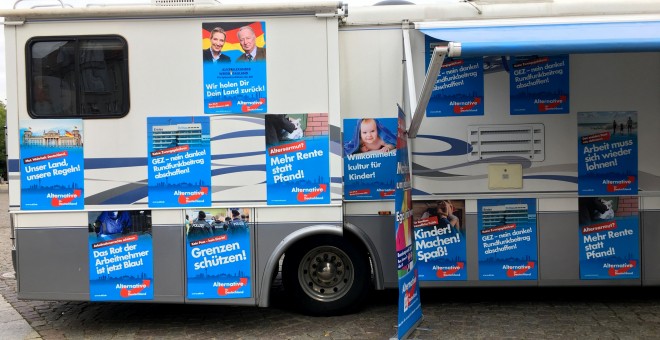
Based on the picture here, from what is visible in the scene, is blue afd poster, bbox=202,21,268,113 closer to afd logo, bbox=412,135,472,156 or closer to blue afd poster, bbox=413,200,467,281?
afd logo, bbox=412,135,472,156

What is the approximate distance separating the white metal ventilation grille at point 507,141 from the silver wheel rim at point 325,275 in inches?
65.2

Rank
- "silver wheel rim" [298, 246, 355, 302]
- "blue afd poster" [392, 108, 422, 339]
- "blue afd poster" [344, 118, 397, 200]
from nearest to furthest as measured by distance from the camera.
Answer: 1. "blue afd poster" [392, 108, 422, 339]
2. "blue afd poster" [344, 118, 397, 200]
3. "silver wheel rim" [298, 246, 355, 302]

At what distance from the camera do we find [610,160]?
5871 mm

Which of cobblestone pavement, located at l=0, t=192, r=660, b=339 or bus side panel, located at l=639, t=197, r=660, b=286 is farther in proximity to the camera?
bus side panel, located at l=639, t=197, r=660, b=286

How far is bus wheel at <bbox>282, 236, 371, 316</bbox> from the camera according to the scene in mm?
5926

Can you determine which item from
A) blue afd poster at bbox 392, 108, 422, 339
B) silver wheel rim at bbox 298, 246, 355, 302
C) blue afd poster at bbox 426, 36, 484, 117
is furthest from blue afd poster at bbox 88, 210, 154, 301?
blue afd poster at bbox 426, 36, 484, 117

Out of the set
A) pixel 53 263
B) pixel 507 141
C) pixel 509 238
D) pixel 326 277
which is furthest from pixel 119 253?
pixel 507 141

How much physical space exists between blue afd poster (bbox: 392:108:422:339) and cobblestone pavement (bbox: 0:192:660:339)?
0.32 m

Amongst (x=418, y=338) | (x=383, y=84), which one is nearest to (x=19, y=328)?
(x=418, y=338)

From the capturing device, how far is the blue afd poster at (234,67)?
18.5 ft

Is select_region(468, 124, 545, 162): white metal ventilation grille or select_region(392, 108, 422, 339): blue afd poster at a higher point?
select_region(468, 124, 545, 162): white metal ventilation grille

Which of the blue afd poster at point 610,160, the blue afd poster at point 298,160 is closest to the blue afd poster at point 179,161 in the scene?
the blue afd poster at point 298,160

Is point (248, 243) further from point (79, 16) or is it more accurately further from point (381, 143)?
point (79, 16)

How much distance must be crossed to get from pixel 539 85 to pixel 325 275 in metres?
2.84
